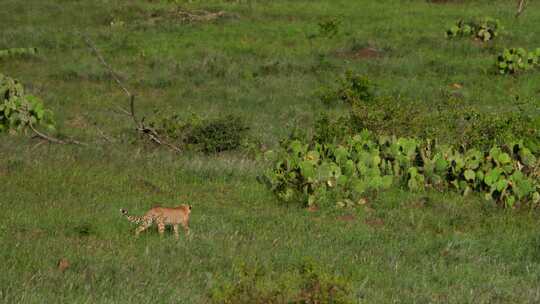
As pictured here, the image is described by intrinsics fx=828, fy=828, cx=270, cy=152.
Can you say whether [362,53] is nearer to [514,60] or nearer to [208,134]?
[514,60]

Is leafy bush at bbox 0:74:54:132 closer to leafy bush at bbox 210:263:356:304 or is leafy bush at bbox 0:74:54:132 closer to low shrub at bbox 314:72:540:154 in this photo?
low shrub at bbox 314:72:540:154

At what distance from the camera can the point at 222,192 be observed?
10.4 meters

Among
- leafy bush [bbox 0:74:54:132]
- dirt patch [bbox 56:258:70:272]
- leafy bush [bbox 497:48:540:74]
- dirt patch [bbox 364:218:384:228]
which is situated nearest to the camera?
dirt patch [bbox 56:258:70:272]

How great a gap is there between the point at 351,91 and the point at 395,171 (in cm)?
643

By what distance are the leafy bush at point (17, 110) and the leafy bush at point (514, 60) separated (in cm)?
1103

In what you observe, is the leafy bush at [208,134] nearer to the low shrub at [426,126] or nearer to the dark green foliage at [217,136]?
the dark green foliage at [217,136]

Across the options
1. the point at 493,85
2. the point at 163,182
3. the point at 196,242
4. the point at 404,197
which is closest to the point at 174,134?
the point at 163,182

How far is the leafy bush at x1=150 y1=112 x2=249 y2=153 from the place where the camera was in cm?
1319

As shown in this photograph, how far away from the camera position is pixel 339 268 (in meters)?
7.22

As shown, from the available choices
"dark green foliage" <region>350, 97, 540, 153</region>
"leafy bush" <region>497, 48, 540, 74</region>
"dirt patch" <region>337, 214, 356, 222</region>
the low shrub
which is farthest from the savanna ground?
"dark green foliage" <region>350, 97, 540, 153</region>

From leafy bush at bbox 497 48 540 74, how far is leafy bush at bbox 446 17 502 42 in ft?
11.0

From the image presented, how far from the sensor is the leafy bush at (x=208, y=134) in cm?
1319

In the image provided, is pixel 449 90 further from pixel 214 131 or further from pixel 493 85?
pixel 214 131

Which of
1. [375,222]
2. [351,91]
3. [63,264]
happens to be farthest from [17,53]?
[63,264]
